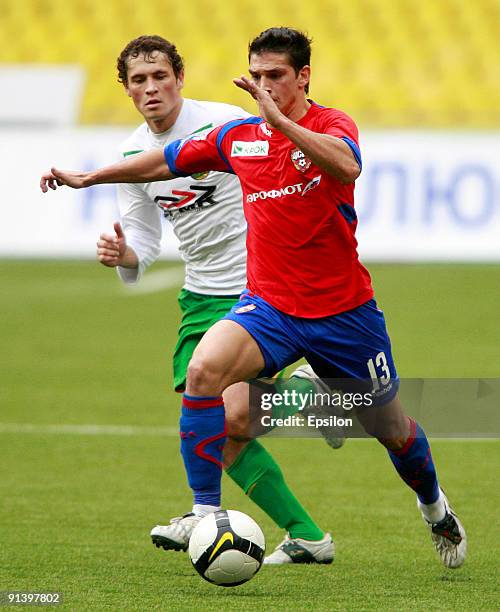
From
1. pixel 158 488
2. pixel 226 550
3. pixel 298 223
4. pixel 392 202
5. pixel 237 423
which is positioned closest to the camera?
pixel 226 550

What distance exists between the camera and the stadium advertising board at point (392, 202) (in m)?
15.9

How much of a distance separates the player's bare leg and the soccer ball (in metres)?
0.80

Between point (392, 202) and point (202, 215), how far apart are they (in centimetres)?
1047

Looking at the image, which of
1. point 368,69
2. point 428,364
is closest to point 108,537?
point 428,364

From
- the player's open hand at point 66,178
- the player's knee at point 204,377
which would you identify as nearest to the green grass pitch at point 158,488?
the player's knee at point 204,377

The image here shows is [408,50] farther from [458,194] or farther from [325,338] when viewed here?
[325,338]

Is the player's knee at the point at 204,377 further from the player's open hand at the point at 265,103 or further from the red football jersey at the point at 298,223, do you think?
the player's open hand at the point at 265,103

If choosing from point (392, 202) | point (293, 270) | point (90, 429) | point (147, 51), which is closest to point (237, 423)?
point (293, 270)

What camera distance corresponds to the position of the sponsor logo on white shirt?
16.2 feet

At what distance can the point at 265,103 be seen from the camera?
4.46 m

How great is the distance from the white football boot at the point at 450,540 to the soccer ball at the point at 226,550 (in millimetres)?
935

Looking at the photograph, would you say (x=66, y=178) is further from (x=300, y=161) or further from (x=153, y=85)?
(x=300, y=161)

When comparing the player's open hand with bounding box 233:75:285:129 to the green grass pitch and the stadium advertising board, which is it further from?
the stadium advertising board

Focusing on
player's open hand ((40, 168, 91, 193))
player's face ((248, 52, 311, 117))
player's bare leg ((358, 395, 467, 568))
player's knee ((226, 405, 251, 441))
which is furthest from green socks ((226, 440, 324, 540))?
player's face ((248, 52, 311, 117))
